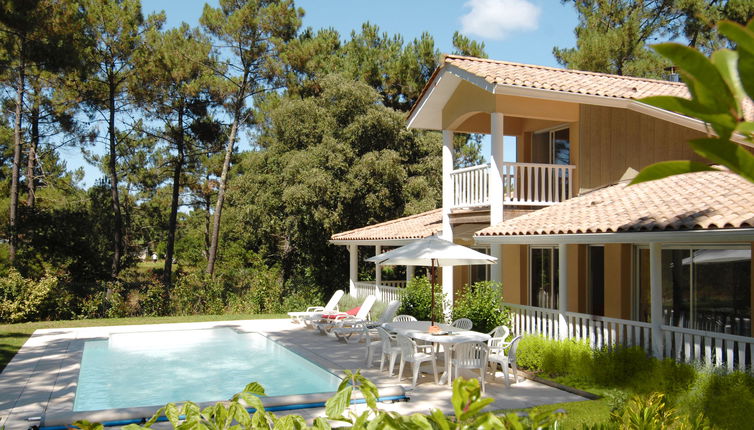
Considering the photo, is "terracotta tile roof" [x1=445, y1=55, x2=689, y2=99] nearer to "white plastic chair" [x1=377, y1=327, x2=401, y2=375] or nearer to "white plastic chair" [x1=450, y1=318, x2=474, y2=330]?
"white plastic chair" [x1=450, y1=318, x2=474, y2=330]

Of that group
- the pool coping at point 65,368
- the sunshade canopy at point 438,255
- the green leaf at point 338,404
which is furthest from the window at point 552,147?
the green leaf at point 338,404

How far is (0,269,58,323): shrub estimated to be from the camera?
21672mm

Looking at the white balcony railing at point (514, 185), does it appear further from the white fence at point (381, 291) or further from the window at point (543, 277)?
the white fence at point (381, 291)

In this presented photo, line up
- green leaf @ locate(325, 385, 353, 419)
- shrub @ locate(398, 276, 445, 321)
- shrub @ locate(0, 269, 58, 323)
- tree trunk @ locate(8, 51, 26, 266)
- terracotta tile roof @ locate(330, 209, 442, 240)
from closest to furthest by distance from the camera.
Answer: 1. green leaf @ locate(325, 385, 353, 419)
2. shrub @ locate(398, 276, 445, 321)
3. terracotta tile roof @ locate(330, 209, 442, 240)
4. shrub @ locate(0, 269, 58, 323)
5. tree trunk @ locate(8, 51, 26, 266)

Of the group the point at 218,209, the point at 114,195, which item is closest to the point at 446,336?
the point at 218,209

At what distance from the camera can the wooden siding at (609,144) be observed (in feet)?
53.5

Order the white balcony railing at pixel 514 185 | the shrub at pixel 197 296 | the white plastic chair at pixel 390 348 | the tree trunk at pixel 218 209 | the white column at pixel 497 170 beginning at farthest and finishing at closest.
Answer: the tree trunk at pixel 218 209 → the shrub at pixel 197 296 → the white balcony railing at pixel 514 185 → the white column at pixel 497 170 → the white plastic chair at pixel 390 348

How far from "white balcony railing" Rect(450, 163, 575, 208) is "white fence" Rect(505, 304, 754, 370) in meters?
3.08

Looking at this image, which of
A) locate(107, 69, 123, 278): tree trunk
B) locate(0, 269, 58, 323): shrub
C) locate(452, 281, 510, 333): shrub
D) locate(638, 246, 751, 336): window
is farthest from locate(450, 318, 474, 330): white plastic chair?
locate(107, 69, 123, 278): tree trunk

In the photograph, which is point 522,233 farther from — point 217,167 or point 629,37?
point 217,167

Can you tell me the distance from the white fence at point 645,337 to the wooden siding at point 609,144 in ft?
14.6

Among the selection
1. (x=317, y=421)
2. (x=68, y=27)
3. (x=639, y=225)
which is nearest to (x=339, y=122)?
(x=68, y=27)

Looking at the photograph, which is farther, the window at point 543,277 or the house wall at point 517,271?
the house wall at point 517,271

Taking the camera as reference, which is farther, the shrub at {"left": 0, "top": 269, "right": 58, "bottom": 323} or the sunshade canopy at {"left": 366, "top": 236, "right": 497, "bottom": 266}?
the shrub at {"left": 0, "top": 269, "right": 58, "bottom": 323}
